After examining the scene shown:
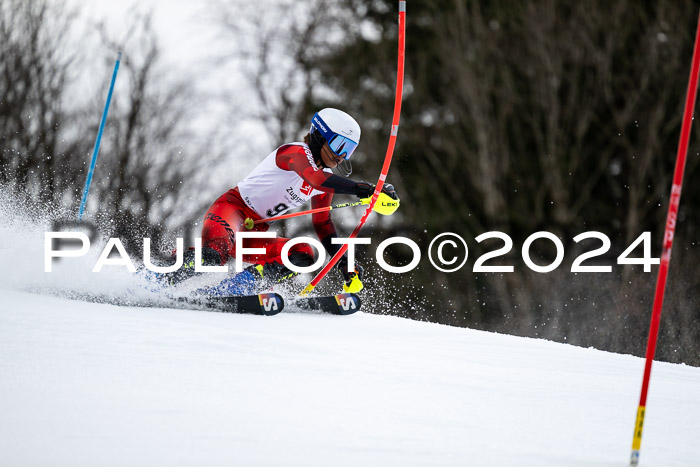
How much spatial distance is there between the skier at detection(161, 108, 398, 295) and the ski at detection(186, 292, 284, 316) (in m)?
0.20

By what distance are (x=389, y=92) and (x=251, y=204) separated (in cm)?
1387

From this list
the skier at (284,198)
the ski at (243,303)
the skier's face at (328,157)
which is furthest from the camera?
the skier's face at (328,157)

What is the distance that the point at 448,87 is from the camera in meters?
18.9

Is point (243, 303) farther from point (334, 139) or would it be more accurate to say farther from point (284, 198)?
point (334, 139)

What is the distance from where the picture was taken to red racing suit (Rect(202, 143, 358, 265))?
17.9 ft

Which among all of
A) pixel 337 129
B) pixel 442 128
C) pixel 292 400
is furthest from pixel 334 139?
pixel 442 128

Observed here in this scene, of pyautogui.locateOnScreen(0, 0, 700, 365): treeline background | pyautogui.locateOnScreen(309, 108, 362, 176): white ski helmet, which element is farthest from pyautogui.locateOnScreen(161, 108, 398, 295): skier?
pyautogui.locateOnScreen(0, 0, 700, 365): treeline background

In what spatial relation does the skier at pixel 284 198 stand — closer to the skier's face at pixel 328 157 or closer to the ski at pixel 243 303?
the skier's face at pixel 328 157

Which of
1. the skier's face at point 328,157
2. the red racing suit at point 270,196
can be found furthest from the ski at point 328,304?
the skier's face at point 328,157

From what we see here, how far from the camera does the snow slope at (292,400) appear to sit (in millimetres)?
2527

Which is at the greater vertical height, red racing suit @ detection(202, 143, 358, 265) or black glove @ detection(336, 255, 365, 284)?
red racing suit @ detection(202, 143, 358, 265)

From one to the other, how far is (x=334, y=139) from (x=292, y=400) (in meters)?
2.74

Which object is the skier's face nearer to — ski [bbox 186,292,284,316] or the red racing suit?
the red racing suit

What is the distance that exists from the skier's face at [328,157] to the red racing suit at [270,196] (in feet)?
0.20
